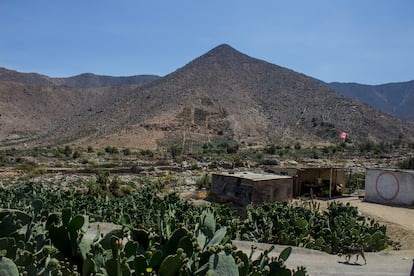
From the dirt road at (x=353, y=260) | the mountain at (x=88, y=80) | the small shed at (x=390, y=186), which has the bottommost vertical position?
the dirt road at (x=353, y=260)

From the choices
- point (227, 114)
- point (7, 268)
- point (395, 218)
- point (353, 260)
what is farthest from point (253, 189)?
point (227, 114)

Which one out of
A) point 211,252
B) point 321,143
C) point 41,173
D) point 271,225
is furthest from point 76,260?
point 321,143

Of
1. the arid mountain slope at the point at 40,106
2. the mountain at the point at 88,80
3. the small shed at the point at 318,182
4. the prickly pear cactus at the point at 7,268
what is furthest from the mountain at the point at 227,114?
the prickly pear cactus at the point at 7,268

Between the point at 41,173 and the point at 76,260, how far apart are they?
32.2 meters

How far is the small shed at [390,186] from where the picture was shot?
19062mm

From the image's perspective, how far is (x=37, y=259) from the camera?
3951mm

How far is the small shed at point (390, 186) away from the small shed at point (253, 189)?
383cm

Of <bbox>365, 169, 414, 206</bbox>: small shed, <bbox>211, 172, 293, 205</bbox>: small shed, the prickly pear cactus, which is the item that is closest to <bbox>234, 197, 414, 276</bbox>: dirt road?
<bbox>211, 172, 293, 205</bbox>: small shed

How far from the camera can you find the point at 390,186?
19672 millimetres

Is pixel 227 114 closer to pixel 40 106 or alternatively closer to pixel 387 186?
pixel 40 106

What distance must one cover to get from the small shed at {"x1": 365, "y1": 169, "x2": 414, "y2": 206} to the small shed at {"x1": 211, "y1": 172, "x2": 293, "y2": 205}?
12.6 ft

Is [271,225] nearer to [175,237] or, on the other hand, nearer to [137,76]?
[175,237]

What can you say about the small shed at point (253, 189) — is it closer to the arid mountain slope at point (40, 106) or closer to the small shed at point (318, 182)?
the small shed at point (318, 182)

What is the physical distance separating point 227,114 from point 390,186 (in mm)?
65708
